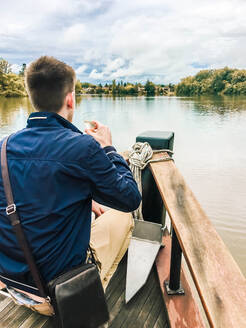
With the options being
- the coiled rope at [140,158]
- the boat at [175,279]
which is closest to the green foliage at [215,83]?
the coiled rope at [140,158]

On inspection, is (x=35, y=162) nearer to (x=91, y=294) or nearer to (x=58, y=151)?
(x=58, y=151)

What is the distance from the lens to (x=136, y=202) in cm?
125

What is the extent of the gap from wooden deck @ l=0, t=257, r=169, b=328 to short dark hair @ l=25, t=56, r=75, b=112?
4.51 feet

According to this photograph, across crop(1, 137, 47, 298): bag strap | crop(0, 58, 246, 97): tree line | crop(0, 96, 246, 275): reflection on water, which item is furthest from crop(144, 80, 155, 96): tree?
crop(1, 137, 47, 298): bag strap

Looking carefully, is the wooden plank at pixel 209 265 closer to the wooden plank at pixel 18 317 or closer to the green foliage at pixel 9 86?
the wooden plank at pixel 18 317

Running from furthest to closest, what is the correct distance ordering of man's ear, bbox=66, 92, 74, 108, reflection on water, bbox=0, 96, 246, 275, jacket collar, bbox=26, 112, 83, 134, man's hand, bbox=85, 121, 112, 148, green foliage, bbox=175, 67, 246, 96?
1. green foliage, bbox=175, 67, 246, 96
2. reflection on water, bbox=0, 96, 246, 275
3. man's hand, bbox=85, 121, 112, 148
4. man's ear, bbox=66, 92, 74, 108
5. jacket collar, bbox=26, 112, 83, 134

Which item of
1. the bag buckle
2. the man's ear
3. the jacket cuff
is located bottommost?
the bag buckle

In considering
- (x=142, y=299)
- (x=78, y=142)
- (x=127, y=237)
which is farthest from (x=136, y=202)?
(x=142, y=299)

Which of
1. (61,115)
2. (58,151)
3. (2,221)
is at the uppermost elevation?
(61,115)

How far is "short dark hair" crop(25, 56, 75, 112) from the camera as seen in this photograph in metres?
1.20

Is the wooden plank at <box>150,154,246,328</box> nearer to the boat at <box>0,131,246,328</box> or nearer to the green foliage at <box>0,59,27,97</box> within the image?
the boat at <box>0,131,246,328</box>

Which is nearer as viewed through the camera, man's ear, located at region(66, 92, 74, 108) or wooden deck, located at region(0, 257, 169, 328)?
man's ear, located at region(66, 92, 74, 108)

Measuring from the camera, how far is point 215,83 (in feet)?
250

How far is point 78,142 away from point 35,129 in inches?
8.9
